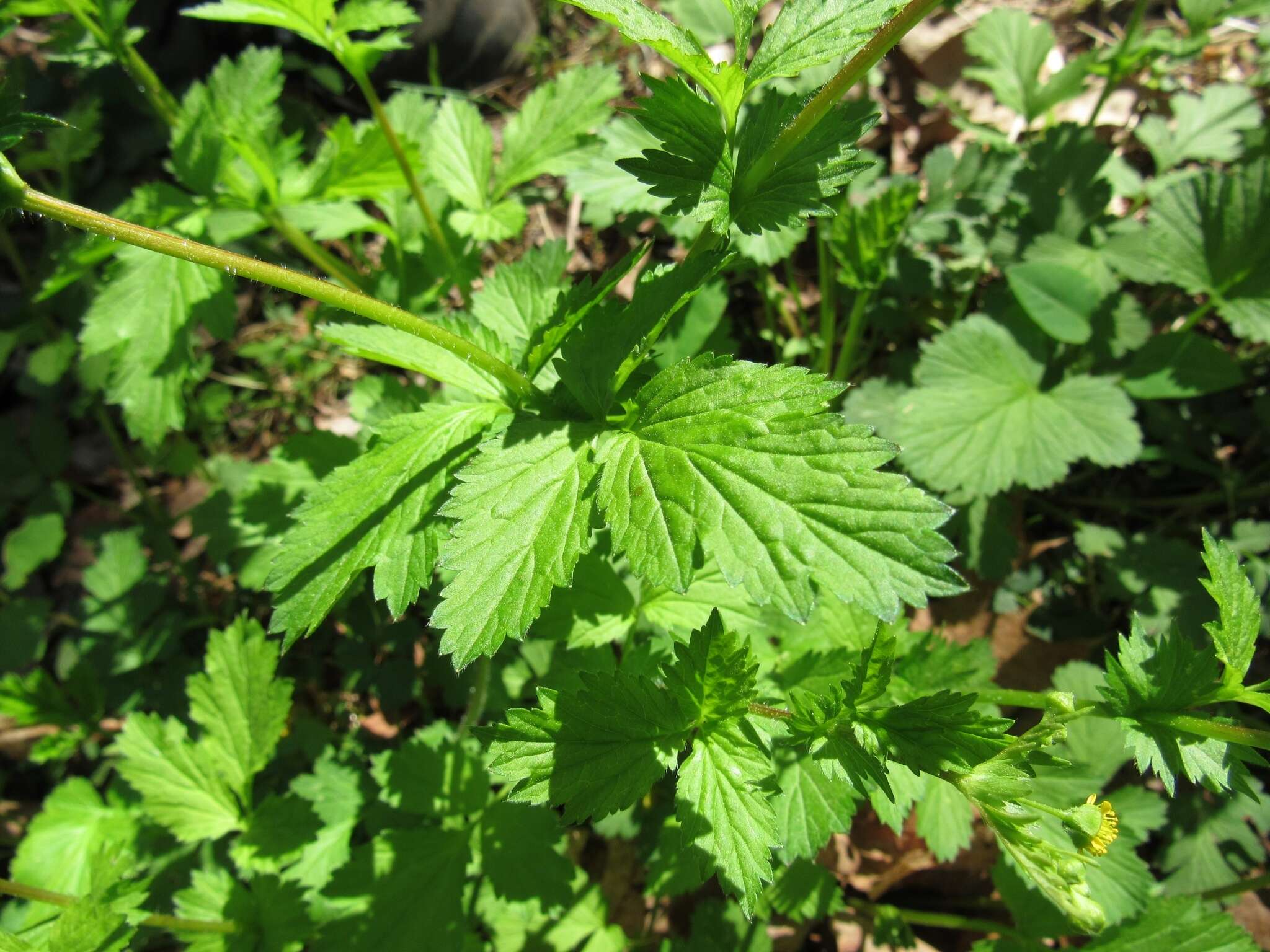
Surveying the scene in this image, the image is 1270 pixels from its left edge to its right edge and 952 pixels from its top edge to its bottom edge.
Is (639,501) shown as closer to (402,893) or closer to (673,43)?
(673,43)

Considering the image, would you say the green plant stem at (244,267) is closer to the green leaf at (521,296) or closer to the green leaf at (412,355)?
the green leaf at (412,355)

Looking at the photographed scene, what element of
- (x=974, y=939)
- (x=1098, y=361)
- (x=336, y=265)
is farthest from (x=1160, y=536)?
(x=336, y=265)

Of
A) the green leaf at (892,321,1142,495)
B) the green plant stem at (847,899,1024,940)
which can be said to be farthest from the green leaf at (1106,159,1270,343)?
the green plant stem at (847,899,1024,940)

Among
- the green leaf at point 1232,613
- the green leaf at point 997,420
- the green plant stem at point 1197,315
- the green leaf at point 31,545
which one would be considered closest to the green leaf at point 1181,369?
the green plant stem at point 1197,315

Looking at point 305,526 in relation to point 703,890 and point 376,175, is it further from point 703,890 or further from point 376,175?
point 703,890

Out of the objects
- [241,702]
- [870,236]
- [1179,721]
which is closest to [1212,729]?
[1179,721]
